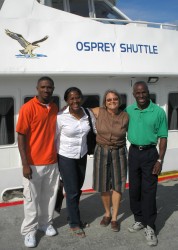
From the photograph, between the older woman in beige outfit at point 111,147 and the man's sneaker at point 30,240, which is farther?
the older woman in beige outfit at point 111,147

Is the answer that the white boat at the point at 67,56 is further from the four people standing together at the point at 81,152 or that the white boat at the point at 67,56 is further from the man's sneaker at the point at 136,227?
the man's sneaker at the point at 136,227

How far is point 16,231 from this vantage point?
3984 mm

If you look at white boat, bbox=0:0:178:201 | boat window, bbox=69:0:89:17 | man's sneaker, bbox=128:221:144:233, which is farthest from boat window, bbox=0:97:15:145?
man's sneaker, bbox=128:221:144:233

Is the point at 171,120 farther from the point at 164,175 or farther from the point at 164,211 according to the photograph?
the point at 164,211

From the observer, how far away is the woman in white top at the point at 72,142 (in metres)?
3.62

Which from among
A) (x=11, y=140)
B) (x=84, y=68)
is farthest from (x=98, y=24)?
(x=11, y=140)

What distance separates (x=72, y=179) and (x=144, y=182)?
85 centimetres

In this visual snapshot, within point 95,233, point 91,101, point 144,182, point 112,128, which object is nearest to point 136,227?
point 95,233

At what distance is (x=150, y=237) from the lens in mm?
3684

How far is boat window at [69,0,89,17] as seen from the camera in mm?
6543

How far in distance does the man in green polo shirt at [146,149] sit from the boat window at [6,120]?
2.53 meters

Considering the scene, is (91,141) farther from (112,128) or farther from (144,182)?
(144,182)

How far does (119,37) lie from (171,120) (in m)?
2.32

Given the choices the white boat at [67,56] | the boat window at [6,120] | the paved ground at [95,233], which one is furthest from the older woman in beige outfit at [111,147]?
the boat window at [6,120]
